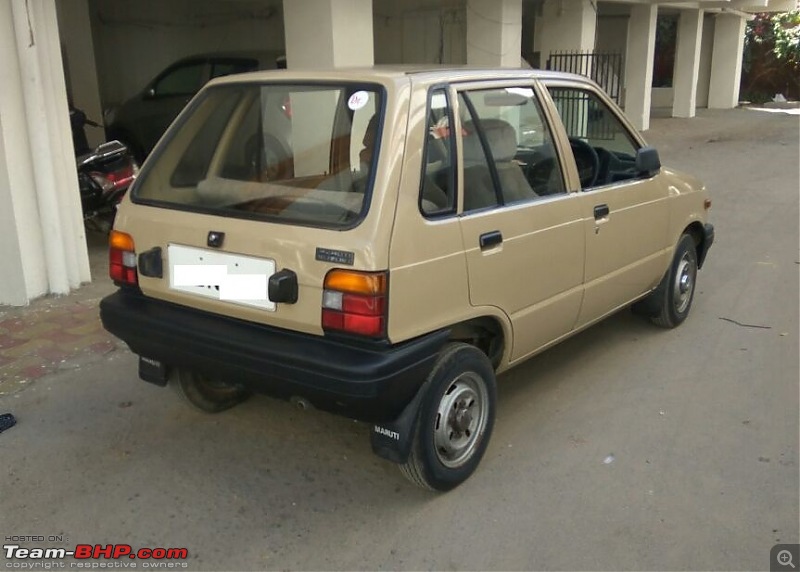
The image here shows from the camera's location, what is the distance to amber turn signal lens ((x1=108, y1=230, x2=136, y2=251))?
3443mm

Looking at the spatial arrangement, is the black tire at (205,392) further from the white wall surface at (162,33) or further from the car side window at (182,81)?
the white wall surface at (162,33)

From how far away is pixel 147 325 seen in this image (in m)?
3.31

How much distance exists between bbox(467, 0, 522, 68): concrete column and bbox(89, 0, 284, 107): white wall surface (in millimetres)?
4416

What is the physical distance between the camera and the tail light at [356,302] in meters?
2.83

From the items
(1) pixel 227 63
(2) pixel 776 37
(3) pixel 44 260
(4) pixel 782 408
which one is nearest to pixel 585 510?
(4) pixel 782 408

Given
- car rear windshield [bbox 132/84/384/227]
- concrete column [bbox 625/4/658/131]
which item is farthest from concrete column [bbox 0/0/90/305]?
concrete column [bbox 625/4/658/131]

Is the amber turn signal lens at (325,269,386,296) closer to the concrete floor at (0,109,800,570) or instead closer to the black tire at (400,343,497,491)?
the black tire at (400,343,497,491)

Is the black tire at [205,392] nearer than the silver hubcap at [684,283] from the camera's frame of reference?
Yes

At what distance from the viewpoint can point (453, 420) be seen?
3.38 metres

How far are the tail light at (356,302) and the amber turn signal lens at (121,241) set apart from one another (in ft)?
3.59

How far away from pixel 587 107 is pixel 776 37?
24467 millimetres

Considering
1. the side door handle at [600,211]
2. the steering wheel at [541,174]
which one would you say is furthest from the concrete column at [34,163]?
the side door handle at [600,211]

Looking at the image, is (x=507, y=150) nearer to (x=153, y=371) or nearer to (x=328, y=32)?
(x=153, y=371)

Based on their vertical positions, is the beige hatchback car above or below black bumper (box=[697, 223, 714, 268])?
above
